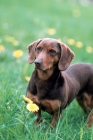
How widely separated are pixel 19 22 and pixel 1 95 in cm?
637

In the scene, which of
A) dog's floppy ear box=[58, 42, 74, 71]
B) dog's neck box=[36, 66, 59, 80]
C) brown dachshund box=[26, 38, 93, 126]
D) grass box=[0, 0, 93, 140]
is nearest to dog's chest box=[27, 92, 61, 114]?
brown dachshund box=[26, 38, 93, 126]

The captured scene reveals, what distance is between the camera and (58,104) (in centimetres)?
379

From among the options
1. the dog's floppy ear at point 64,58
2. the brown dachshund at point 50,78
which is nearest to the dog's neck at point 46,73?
the brown dachshund at point 50,78

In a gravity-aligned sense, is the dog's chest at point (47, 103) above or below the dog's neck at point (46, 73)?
below

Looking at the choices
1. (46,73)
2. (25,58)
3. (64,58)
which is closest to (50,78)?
(46,73)

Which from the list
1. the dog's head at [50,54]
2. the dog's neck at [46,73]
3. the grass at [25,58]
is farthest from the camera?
the dog's neck at [46,73]

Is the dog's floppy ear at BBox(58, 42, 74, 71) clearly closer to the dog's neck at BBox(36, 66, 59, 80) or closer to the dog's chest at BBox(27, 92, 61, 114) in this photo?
the dog's neck at BBox(36, 66, 59, 80)

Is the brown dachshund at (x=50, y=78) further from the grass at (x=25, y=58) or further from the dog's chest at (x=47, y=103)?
the grass at (x=25, y=58)

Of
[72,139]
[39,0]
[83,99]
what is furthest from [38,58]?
[39,0]

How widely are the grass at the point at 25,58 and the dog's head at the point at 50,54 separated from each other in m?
0.52

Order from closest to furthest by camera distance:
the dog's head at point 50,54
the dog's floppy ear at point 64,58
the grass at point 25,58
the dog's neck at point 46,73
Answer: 1. the grass at point 25,58
2. the dog's head at point 50,54
3. the dog's floppy ear at point 64,58
4. the dog's neck at point 46,73

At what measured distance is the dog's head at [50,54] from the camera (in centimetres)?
370

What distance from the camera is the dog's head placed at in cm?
370

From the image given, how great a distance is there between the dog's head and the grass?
0.52m
